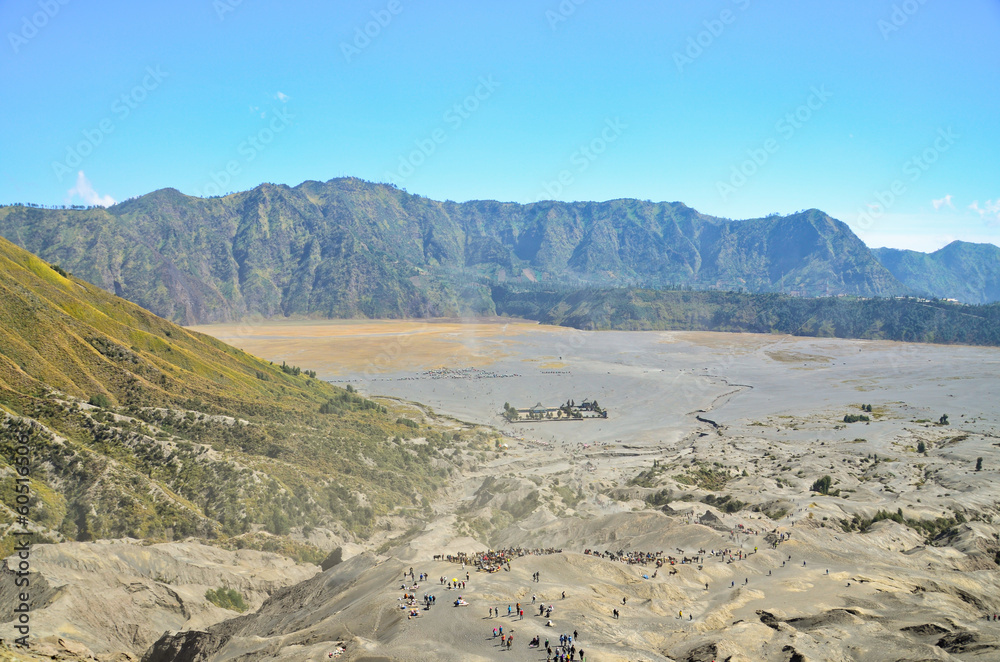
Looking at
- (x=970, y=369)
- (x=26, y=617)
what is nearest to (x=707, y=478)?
(x=26, y=617)

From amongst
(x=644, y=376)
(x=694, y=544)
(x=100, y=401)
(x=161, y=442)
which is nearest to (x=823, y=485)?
(x=694, y=544)

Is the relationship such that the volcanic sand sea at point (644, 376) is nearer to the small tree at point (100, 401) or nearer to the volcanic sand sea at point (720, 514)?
the volcanic sand sea at point (720, 514)

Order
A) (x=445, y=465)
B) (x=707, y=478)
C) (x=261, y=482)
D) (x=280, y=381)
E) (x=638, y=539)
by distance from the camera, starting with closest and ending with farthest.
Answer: (x=638, y=539), (x=261, y=482), (x=707, y=478), (x=445, y=465), (x=280, y=381)

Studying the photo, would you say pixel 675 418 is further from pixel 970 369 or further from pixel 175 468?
pixel 970 369

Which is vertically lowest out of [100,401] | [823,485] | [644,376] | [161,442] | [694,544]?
[694,544]

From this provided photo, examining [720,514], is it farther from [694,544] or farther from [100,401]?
[100,401]

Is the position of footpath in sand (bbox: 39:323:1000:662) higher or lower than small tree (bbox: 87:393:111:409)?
lower

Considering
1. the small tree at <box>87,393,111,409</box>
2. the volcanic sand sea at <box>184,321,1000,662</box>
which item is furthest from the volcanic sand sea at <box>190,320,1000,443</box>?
the small tree at <box>87,393,111,409</box>

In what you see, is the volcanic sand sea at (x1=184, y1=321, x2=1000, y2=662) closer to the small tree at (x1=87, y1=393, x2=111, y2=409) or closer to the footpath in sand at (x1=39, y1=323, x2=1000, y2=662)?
the footpath in sand at (x1=39, y1=323, x2=1000, y2=662)

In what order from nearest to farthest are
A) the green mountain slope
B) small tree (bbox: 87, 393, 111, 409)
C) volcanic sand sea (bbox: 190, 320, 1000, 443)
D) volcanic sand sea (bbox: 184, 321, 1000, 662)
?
volcanic sand sea (bbox: 184, 321, 1000, 662)
the green mountain slope
small tree (bbox: 87, 393, 111, 409)
volcanic sand sea (bbox: 190, 320, 1000, 443)
